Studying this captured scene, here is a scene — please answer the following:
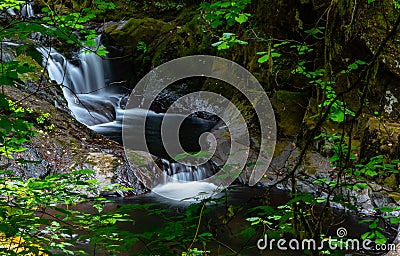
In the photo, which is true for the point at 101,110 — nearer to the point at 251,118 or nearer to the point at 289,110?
the point at 251,118

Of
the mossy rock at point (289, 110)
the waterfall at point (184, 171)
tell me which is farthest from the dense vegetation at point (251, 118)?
the waterfall at point (184, 171)

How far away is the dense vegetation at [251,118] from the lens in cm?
171

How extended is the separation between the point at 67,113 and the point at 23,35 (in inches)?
236

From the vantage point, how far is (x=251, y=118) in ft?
25.6

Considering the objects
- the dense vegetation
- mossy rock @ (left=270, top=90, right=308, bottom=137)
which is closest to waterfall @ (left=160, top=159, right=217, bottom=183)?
the dense vegetation

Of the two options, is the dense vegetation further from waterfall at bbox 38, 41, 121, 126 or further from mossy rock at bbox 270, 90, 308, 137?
waterfall at bbox 38, 41, 121, 126

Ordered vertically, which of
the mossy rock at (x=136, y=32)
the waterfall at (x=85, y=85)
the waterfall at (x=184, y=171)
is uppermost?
the mossy rock at (x=136, y=32)

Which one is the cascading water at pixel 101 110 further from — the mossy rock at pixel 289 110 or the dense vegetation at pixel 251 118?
the mossy rock at pixel 289 110

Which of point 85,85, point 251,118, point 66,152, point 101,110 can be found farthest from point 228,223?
point 85,85

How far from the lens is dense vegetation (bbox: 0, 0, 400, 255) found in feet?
5.62

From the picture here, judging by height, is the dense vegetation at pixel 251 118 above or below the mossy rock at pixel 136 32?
below

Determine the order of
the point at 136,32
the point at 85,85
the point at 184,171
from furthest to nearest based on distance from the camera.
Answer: the point at 136,32, the point at 85,85, the point at 184,171

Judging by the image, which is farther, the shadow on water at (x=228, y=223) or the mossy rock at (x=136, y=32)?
the mossy rock at (x=136, y=32)

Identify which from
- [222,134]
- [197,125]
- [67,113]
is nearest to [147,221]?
[222,134]
